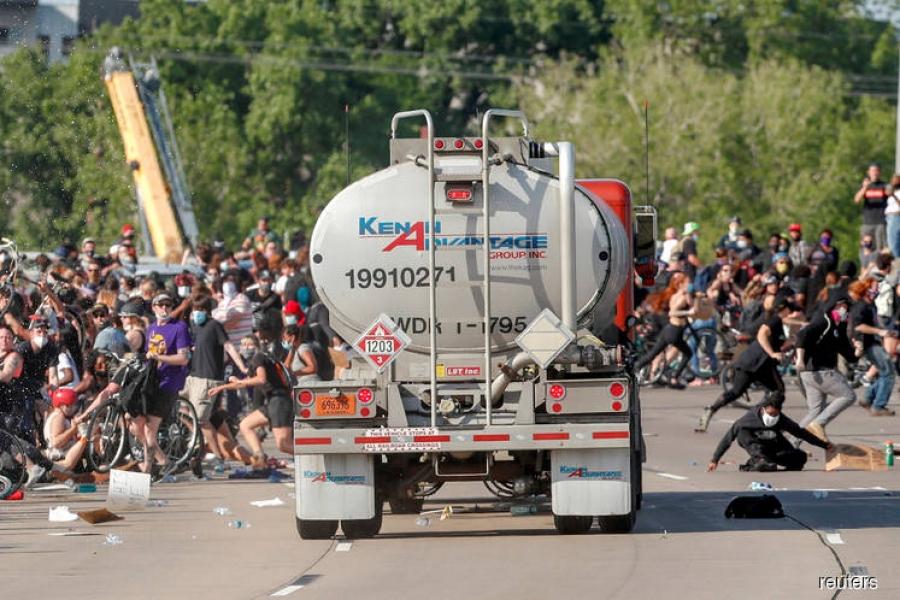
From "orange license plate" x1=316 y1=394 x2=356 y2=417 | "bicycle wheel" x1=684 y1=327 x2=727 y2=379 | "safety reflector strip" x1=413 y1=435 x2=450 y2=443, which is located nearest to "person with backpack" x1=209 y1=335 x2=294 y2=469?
"orange license plate" x1=316 y1=394 x2=356 y2=417

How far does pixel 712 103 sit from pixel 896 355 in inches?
1554

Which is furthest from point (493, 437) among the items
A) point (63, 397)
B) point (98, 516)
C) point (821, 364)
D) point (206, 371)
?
point (821, 364)

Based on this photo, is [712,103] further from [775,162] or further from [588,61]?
[588,61]

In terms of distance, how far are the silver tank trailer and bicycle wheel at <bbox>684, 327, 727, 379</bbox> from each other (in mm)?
18012

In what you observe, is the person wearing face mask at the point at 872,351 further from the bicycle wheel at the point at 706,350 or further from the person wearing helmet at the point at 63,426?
the person wearing helmet at the point at 63,426

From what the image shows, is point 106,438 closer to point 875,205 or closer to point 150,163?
point 875,205

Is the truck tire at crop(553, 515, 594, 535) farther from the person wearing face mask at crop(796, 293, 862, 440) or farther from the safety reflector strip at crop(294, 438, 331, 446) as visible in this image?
the person wearing face mask at crop(796, 293, 862, 440)

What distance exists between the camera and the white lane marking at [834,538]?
1554 centimetres

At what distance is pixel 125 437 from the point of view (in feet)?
71.1

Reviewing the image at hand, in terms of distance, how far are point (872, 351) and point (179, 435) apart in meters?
11.2

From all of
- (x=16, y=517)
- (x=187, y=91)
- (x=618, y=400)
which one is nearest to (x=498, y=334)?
(x=618, y=400)

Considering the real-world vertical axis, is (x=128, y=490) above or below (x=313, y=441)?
below

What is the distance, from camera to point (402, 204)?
15.8m

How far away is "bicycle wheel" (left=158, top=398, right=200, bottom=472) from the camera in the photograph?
2197 cm
